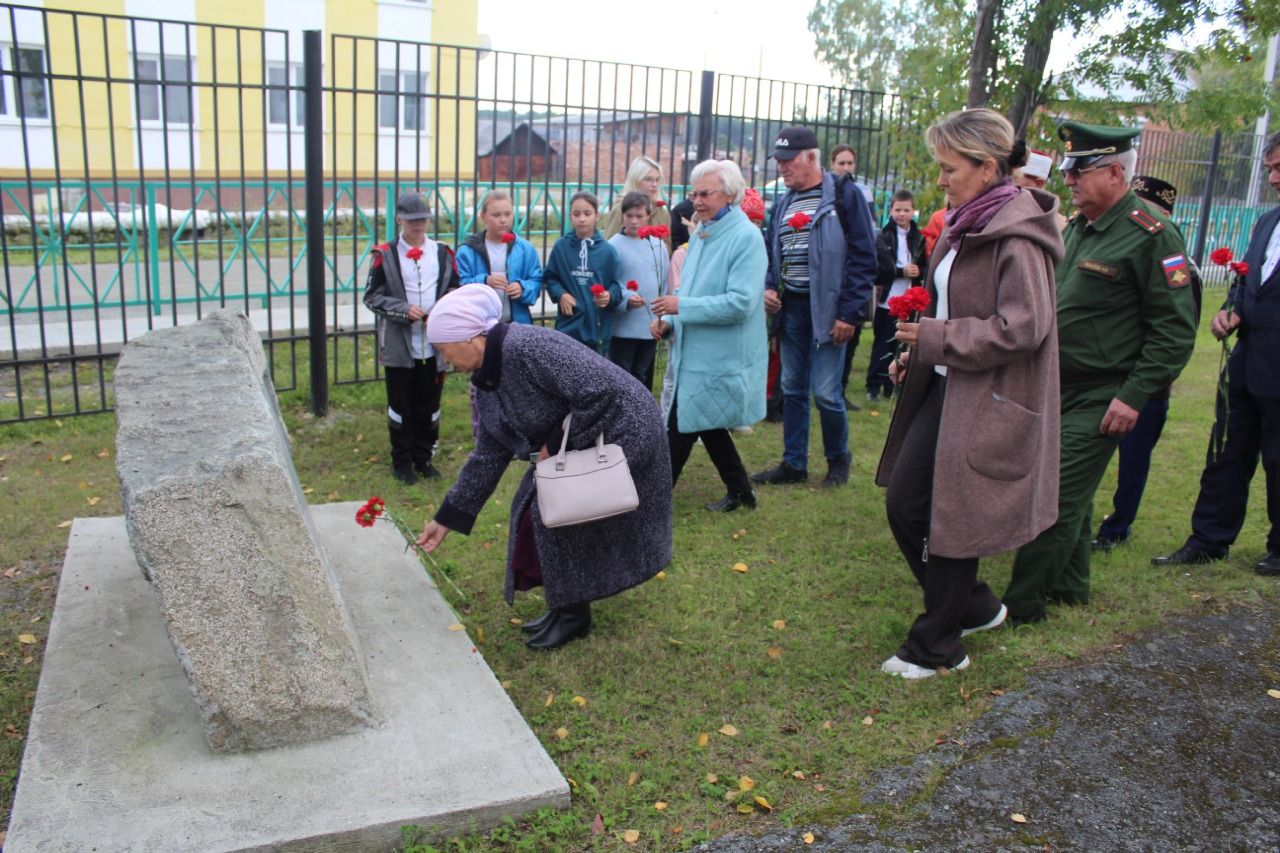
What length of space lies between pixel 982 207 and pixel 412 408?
3.72m

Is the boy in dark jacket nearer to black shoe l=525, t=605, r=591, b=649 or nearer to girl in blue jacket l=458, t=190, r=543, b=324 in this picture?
girl in blue jacket l=458, t=190, r=543, b=324

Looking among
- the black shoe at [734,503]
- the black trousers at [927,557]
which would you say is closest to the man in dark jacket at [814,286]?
the black shoe at [734,503]

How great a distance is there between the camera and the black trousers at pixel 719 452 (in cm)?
568

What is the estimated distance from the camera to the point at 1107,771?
3408 mm

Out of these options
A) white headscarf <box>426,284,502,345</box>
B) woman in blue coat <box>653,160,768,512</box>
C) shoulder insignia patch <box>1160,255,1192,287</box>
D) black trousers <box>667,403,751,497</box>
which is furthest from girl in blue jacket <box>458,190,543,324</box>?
shoulder insignia patch <box>1160,255,1192,287</box>

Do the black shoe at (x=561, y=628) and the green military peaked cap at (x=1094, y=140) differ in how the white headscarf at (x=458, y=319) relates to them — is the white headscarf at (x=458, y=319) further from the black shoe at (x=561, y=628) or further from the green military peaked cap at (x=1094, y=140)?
the green military peaked cap at (x=1094, y=140)

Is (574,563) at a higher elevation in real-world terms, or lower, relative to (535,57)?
lower

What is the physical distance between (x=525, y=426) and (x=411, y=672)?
0.95 metres

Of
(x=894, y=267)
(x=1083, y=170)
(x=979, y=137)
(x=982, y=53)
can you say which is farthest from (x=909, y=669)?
(x=982, y=53)

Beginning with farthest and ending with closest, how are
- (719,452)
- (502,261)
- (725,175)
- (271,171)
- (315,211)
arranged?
(271,171)
(315,211)
(502,261)
(719,452)
(725,175)

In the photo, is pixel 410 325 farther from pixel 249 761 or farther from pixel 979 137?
pixel 979 137

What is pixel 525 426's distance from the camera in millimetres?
3787

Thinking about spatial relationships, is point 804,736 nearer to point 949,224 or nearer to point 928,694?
point 928,694

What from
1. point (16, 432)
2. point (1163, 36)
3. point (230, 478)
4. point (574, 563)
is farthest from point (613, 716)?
point (1163, 36)
